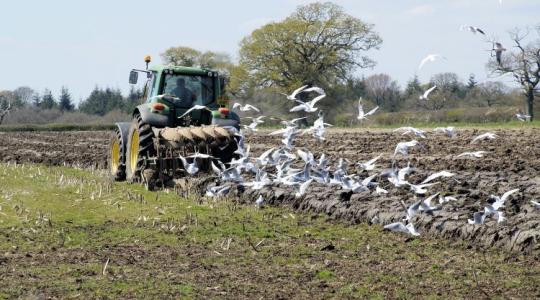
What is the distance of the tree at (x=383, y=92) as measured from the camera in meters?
56.7

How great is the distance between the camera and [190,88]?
16.3 meters

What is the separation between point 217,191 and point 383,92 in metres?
46.9

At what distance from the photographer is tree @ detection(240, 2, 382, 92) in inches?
2117

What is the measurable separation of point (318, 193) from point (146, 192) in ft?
11.1

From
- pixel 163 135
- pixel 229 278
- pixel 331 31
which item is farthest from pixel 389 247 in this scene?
pixel 331 31

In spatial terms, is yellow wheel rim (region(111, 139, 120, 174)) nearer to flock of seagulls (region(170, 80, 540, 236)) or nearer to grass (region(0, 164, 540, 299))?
flock of seagulls (region(170, 80, 540, 236))

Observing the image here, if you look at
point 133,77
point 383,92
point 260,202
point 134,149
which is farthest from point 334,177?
point 383,92

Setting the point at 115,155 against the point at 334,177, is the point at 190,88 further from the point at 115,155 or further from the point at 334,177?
the point at 334,177

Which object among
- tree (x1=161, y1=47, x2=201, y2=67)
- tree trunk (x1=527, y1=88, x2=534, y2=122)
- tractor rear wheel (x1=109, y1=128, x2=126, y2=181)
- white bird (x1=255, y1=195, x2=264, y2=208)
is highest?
tree (x1=161, y1=47, x2=201, y2=67)

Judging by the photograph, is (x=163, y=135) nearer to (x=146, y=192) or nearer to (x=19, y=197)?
(x=146, y=192)

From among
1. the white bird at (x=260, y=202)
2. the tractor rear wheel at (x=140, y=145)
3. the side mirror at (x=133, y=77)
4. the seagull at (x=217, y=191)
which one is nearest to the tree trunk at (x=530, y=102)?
the tractor rear wheel at (x=140, y=145)

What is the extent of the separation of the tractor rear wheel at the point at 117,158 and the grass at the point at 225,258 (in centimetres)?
448

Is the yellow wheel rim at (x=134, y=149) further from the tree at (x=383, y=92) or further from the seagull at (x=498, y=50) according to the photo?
the tree at (x=383, y=92)

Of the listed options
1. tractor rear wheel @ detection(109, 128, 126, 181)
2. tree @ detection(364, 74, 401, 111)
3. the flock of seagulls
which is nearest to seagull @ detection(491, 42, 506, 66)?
the flock of seagulls
